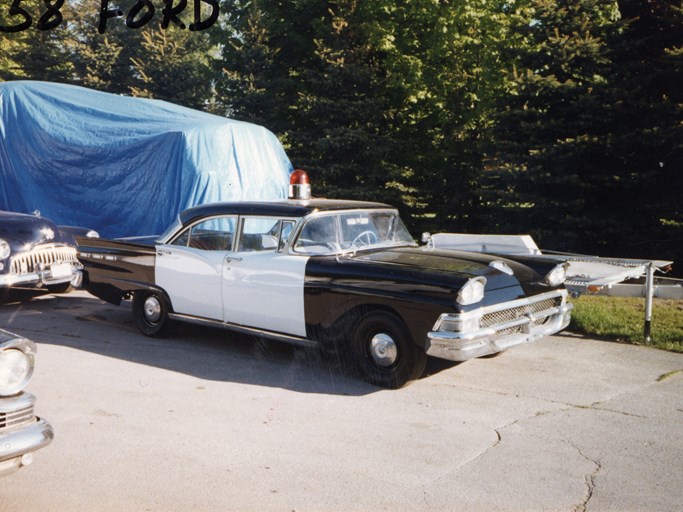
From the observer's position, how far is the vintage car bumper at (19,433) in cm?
319

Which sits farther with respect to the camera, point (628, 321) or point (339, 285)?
point (628, 321)

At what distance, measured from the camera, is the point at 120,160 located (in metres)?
13.0

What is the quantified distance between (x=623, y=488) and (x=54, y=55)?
27577 mm

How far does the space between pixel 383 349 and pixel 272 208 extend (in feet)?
6.10

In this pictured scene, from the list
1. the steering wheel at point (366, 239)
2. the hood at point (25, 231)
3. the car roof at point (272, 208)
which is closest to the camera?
the car roof at point (272, 208)

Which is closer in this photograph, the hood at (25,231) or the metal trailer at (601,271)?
the metal trailer at (601,271)

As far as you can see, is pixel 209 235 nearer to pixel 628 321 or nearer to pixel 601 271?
pixel 601 271

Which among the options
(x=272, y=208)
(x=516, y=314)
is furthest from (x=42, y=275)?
(x=516, y=314)

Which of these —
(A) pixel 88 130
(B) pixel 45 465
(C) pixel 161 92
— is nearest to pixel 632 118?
(A) pixel 88 130

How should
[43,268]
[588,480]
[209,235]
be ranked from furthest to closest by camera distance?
[43,268]
[209,235]
[588,480]

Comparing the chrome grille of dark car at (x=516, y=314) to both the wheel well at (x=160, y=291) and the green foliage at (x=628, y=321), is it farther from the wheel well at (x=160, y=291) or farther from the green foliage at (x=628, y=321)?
the wheel well at (x=160, y=291)

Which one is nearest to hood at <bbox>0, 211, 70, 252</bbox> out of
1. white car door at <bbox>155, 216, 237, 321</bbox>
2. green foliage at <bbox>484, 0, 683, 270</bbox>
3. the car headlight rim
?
white car door at <bbox>155, 216, 237, 321</bbox>

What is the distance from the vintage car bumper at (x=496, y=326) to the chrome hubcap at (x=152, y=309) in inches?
134

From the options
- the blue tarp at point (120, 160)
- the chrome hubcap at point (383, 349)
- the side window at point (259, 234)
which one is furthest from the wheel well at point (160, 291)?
the blue tarp at point (120, 160)
